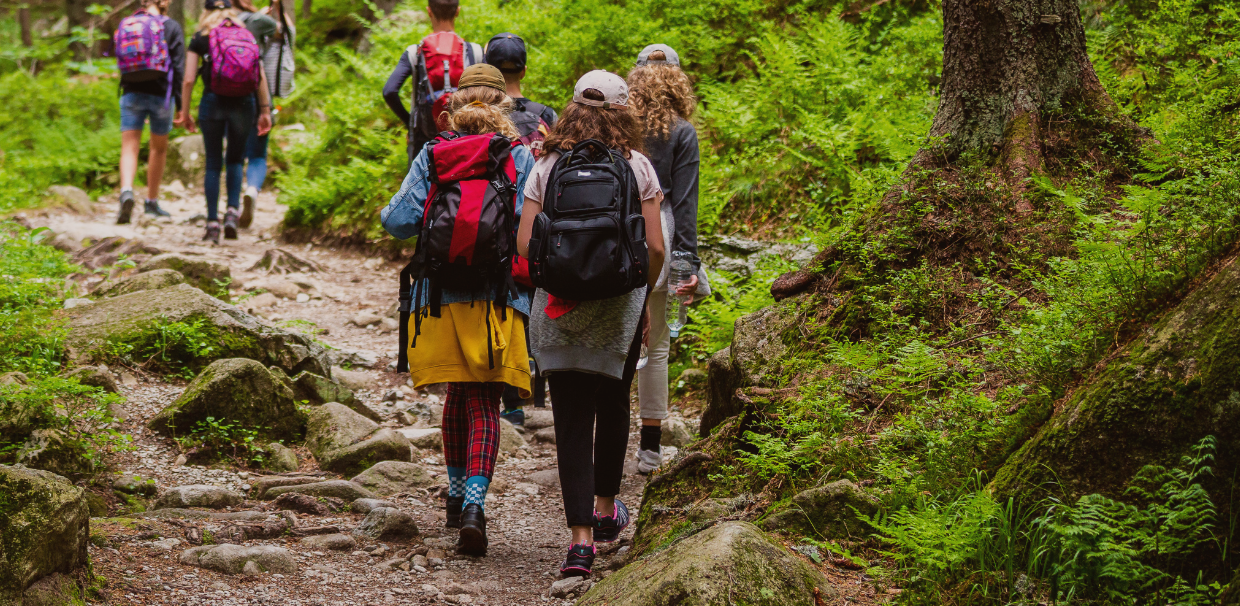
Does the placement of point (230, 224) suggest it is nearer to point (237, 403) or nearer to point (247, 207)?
point (247, 207)

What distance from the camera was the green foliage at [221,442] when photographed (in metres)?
5.34

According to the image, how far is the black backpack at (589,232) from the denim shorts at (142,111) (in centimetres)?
880

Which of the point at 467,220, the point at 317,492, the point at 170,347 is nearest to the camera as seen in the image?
the point at 467,220

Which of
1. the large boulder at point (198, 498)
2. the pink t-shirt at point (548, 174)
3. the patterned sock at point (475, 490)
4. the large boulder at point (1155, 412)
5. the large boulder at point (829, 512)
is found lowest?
the large boulder at point (198, 498)

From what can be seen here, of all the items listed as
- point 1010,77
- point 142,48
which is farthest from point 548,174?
point 142,48

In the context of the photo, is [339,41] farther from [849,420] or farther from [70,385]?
[849,420]

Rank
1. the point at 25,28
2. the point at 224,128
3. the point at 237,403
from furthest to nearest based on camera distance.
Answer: the point at 25,28 < the point at 224,128 < the point at 237,403

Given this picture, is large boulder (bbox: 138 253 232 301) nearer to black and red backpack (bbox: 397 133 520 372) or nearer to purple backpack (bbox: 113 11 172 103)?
purple backpack (bbox: 113 11 172 103)

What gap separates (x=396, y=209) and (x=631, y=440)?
269 cm

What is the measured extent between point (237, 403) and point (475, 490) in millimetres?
2110

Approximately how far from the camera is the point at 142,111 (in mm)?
10781

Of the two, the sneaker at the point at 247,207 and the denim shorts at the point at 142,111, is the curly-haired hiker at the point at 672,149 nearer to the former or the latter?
the sneaker at the point at 247,207

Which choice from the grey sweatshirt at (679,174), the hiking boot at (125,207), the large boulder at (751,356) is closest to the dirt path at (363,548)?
the large boulder at (751,356)

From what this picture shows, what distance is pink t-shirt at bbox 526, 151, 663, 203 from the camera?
13.1 ft
